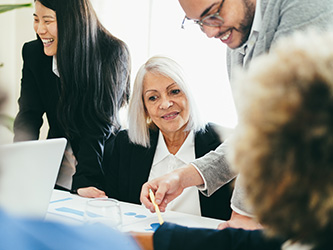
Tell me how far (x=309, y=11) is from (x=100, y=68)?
1486 mm

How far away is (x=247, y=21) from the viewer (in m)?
1.22

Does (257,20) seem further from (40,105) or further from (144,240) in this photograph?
(40,105)

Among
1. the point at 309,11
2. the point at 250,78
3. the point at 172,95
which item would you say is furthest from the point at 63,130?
the point at 250,78

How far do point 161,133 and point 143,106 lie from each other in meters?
0.16

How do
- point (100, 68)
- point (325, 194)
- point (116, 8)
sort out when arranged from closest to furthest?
point (325, 194)
point (100, 68)
point (116, 8)

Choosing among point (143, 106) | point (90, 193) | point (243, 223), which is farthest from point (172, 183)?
point (143, 106)

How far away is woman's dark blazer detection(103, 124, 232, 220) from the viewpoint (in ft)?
5.95

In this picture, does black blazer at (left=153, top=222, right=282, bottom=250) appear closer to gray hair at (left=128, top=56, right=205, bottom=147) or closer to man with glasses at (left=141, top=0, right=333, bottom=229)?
man with glasses at (left=141, top=0, right=333, bottom=229)

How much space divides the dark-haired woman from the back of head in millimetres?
1751

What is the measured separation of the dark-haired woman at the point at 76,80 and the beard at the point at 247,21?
118 cm

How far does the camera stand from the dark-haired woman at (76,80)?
226 cm

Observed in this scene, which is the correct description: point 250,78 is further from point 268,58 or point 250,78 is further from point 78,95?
point 78,95

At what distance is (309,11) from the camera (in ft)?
3.27

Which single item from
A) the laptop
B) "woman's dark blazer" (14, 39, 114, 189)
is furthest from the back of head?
"woman's dark blazer" (14, 39, 114, 189)
